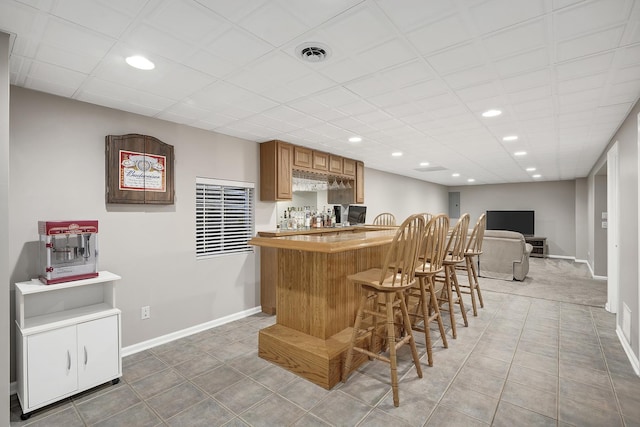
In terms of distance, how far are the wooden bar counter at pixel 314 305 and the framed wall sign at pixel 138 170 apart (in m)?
1.30

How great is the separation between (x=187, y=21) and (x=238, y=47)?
13.0 inches

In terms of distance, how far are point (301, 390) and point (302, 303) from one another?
27.4 inches

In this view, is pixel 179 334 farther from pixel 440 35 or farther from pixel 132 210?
pixel 440 35

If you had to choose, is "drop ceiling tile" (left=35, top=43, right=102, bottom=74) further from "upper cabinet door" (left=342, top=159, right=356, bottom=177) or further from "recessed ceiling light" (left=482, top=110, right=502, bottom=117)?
"upper cabinet door" (left=342, top=159, right=356, bottom=177)

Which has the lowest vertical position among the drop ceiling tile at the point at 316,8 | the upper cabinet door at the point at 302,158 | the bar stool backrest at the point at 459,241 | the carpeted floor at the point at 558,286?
the carpeted floor at the point at 558,286

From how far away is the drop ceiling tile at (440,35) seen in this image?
1645mm

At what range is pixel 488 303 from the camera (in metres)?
4.61

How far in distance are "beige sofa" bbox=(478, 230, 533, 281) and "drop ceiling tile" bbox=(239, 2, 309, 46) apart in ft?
20.2

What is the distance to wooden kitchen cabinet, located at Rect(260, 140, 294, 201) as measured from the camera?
425cm

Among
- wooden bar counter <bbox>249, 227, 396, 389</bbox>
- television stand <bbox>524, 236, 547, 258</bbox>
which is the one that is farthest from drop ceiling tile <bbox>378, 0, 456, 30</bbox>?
television stand <bbox>524, 236, 547, 258</bbox>

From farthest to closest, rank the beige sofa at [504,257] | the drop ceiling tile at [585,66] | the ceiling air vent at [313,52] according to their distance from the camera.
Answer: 1. the beige sofa at [504,257]
2. the drop ceiling tile at [585,66]
3. the ceiling air vent at [313,52]

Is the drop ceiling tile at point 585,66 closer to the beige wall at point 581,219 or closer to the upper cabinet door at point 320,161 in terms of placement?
the upper cabinet door at point 320,161

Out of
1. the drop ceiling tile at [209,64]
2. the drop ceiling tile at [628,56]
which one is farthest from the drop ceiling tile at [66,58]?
the drop ceiling tile at [628,56]

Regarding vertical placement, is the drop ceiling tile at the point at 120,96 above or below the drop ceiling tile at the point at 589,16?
above
